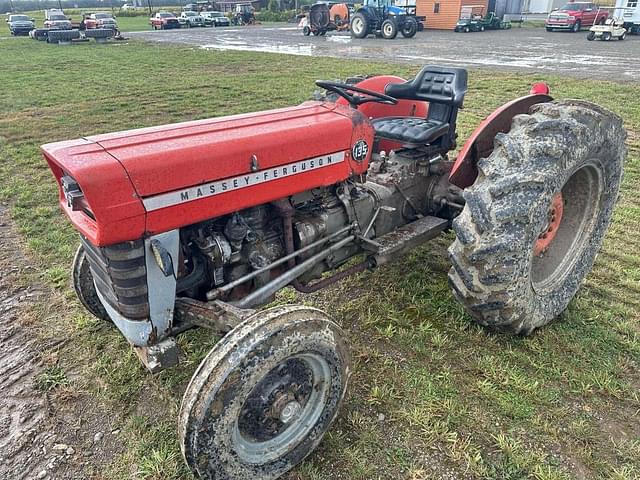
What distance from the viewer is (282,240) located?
2660 mm

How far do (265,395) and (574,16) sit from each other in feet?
91.1

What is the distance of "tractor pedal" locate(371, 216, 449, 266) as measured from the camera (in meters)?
2.96

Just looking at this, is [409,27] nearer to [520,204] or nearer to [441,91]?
[441,91]

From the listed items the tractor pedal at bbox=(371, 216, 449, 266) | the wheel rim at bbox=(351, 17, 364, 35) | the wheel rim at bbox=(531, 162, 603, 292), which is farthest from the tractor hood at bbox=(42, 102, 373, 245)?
the wheel rim at bbox=(351, 17, 364, 35)

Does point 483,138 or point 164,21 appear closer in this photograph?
point 483,138

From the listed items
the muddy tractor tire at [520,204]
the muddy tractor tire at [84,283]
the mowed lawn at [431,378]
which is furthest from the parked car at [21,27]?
the muddy tractor tire at [520,204]

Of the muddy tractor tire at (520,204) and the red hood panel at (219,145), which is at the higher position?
Answer: the red hood panel at (219,145)

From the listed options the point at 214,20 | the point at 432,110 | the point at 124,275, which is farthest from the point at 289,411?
the point at 214,20

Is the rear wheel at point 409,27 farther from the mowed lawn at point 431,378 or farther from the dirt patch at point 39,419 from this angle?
the dirt patch at point 39,419

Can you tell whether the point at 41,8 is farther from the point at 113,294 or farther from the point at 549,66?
the point at 113,294

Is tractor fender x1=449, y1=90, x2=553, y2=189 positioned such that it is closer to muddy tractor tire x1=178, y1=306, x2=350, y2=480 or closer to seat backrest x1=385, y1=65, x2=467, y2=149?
seat backrest x1=385, y1=65, x2=467, y2=149

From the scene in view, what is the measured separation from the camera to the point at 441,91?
352cm

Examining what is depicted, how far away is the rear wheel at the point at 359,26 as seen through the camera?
22.3m

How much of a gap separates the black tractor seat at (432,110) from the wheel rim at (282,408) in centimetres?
178
